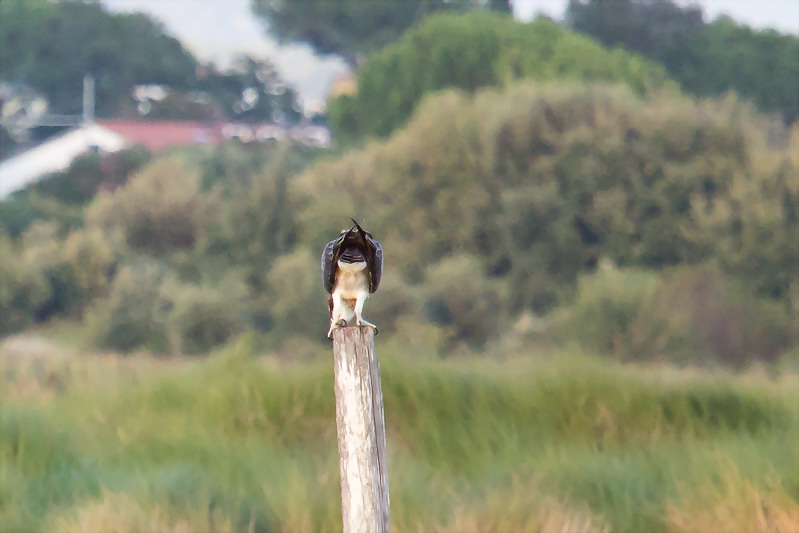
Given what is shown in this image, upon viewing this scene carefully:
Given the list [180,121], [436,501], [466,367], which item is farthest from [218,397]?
[180,121]

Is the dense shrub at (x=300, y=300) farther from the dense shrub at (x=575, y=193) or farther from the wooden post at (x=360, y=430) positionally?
the wooden post at (x=360, y=430)

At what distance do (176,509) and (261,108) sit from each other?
39.3 m

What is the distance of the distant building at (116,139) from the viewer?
38.3 metres

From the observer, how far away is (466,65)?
105ft

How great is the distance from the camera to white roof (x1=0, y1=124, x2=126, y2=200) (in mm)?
38469

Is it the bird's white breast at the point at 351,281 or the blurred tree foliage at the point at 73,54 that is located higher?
the blurred tree foliage at the point at 73,54

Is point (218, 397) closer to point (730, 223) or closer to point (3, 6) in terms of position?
point (730, 223)

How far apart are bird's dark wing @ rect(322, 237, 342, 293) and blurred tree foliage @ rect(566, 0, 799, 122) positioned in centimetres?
3317

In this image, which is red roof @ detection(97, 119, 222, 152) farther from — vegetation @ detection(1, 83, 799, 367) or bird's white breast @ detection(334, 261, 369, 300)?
bird's white breast @ detection(334, 261, 369, 300)

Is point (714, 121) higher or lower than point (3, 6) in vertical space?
lower

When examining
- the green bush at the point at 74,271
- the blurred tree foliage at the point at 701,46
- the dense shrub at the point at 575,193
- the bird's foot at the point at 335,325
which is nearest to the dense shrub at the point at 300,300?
the dense shrub at the point at 575,193

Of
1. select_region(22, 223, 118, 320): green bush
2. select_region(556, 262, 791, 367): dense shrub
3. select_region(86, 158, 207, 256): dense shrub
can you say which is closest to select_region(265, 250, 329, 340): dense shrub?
select_region(556, 262, 791, 367): dense shrub

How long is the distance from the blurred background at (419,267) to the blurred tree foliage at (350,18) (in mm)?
106

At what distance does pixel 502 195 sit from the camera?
2181 centimetres
